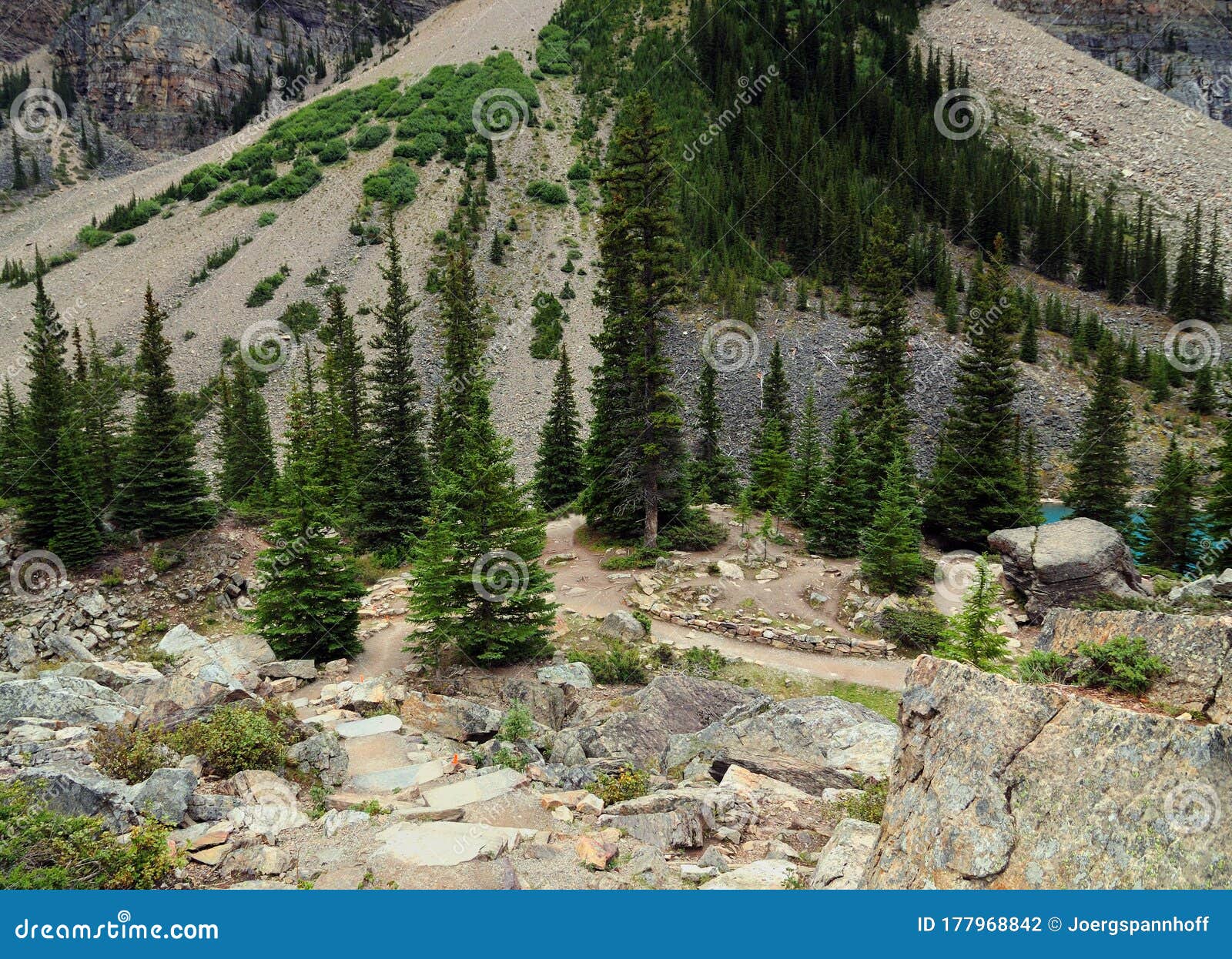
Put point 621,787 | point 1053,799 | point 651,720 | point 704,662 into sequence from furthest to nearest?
point 704,662 → point 651,720 → point 621,787 → point 1053,799

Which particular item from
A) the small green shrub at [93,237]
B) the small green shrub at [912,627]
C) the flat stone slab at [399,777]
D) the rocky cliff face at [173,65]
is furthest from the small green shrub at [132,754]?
the rocky cliff face at [173,65]

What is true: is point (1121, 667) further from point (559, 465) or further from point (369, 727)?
point (559, 465)

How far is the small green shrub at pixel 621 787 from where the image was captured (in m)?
10.9

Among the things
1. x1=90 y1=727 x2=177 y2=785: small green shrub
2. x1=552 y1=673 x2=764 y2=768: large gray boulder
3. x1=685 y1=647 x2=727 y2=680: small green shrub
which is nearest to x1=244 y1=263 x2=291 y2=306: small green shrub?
x1=685 y1=647 x2=727 y2=680: small green shrub

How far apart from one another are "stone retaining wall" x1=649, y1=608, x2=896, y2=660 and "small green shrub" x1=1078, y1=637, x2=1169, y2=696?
15679 millimetres

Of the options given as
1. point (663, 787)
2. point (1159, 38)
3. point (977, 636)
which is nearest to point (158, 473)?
point (663, 787)

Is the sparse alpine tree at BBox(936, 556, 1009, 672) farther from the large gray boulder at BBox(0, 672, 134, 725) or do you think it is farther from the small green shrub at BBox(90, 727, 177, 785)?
the large gray boulder at BBox(0, 672, 134, 725)

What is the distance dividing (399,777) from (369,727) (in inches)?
103

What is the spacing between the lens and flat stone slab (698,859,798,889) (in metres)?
7.54

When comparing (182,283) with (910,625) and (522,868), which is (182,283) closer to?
(910,625)

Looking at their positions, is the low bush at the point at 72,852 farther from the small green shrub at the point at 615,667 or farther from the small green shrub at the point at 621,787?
the small green shrub at the point at 615,667

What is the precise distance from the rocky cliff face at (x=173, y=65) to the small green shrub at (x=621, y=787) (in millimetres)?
162434

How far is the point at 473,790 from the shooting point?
10695 millimetres

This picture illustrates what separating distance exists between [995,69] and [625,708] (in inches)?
5825
